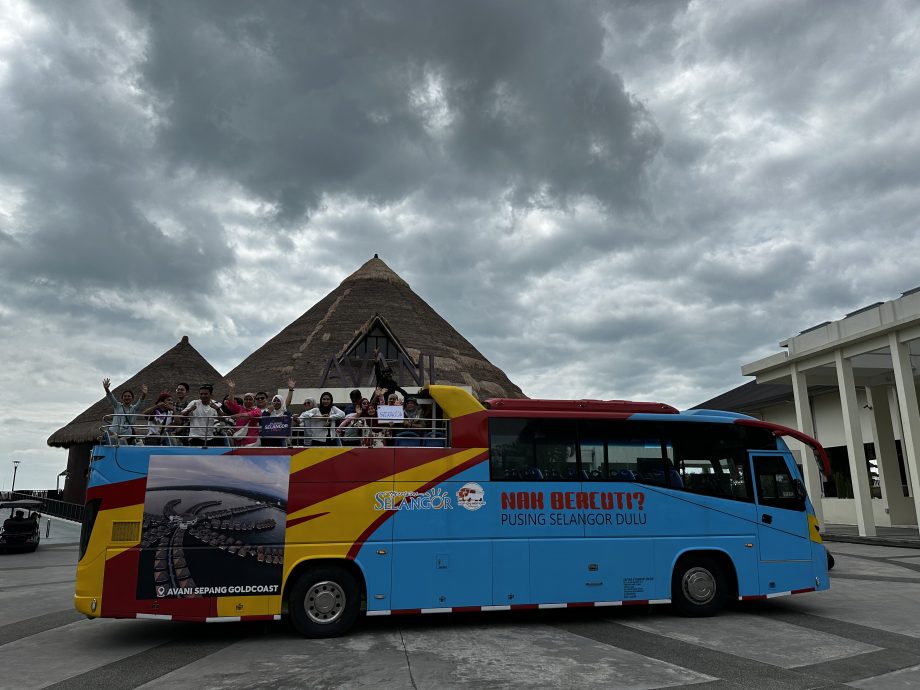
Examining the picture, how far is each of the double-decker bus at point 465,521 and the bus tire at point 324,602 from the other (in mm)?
25

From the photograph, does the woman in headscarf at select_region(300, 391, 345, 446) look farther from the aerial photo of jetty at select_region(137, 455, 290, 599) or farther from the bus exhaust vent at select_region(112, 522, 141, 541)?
the bus exhaust vent at select_region(112, 522, 141, 541)

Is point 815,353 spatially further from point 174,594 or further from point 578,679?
point 174,594

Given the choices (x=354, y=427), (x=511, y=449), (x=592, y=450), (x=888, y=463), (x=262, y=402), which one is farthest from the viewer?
(x=888, y=463)

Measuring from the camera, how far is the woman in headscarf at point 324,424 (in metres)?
8.48

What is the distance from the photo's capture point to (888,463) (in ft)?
79.0

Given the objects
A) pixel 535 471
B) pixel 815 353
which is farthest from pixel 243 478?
pixel 815 353

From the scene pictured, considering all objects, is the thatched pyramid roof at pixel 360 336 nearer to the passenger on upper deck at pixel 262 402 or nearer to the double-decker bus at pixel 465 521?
the passenger on upper deck at pixel 262 402

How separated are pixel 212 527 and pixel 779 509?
854cm

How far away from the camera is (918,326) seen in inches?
651

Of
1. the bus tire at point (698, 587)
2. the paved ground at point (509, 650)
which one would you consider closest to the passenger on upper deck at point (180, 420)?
the paved ground at point (509, 650)

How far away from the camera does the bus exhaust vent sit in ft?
25.4

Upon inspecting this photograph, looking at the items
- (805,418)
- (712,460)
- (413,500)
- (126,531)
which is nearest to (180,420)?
(126,531)

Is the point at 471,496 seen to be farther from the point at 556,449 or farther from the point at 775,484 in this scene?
the point at 775,484

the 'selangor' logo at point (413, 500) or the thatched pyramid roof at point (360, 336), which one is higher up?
the thatched pyramid roof at point (360, 336)
